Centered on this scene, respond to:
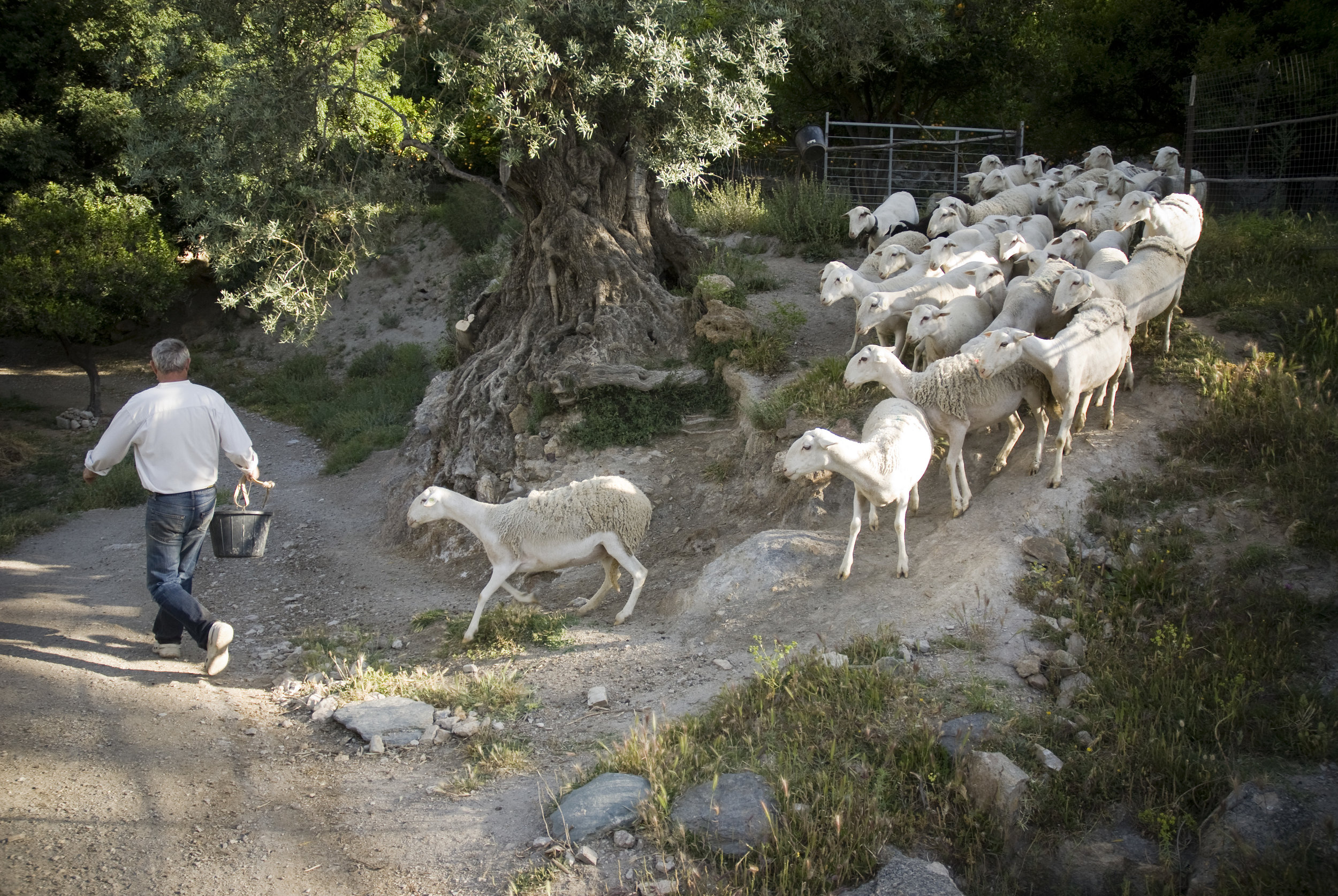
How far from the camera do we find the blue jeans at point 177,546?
6188 mm

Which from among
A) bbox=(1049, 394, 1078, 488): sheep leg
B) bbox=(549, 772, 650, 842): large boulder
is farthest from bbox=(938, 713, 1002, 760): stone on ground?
bbox=(1049, 394, 1078, 488): sheep leg

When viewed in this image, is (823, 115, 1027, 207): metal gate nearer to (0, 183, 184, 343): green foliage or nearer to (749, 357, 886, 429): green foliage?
(749, 357, 886, 429): green foliage

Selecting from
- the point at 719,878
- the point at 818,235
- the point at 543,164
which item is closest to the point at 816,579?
the point at 719,878

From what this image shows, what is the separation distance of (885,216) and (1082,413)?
5.77 meters

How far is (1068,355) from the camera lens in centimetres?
710

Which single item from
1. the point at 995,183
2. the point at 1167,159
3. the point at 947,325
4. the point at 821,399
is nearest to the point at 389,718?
the point at 821,399

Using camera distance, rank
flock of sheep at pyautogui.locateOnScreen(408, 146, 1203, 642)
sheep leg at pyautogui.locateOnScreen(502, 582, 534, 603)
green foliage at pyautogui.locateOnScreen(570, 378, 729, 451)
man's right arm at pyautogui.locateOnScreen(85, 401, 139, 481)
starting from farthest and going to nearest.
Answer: green foliage at pyautogui.locateOnScreen(570, 378, 729, 451) → sheep leg at pyautogui.locateOnScreen(502, 582, 534, 603) → flock of sheep at pyautogui.locateOnScreen(408, 146, 1203, 642) → man's right arm at pyautogui.locateOnScreen(85, 401, 139, 481)

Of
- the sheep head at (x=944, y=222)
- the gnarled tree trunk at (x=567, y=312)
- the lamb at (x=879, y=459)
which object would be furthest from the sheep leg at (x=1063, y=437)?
the gnarled tree trunk at (x=567, y=312)

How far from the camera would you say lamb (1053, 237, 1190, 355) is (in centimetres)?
777

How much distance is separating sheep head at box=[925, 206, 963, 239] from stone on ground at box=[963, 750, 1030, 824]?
743 centimetres

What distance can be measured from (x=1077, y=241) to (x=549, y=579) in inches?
240

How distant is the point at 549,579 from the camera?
8859 millimetres

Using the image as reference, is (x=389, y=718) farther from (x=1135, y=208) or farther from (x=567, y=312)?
(x=1135, y=208)

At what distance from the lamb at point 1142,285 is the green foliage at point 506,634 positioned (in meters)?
4.89
